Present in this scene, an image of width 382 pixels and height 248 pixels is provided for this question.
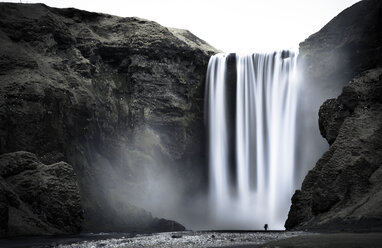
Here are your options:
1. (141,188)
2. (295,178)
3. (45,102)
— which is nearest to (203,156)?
(141,188)

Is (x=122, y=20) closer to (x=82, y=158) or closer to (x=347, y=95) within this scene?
(x=82, y=158)

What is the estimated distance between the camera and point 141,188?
39.0 metres

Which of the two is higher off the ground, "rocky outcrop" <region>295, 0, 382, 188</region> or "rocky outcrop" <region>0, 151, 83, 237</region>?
"rocky outcrop" <region>295, 0, 382, 188</region>

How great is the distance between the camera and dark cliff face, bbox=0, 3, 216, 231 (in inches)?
1256

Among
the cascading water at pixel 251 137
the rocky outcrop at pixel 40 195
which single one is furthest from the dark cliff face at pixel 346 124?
the rocky outcrop at pixel 40 195

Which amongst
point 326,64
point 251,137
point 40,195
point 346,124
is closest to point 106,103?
point 251,137

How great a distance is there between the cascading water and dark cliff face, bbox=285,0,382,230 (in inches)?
78.7

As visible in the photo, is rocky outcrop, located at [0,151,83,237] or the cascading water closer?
rocky outcrop, located at [0,151,83,237]

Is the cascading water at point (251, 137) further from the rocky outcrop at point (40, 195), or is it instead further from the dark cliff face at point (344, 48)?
the rocky outcrop at point (40, 195)

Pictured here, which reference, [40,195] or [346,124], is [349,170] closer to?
[346,124]

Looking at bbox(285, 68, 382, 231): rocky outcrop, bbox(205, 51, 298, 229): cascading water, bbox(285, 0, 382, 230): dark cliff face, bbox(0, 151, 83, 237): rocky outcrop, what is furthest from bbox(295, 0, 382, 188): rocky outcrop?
bbox(0, 151, 83, 237): rocky outcrop

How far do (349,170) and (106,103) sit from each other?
2269 centimetres

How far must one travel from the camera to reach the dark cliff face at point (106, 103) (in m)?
31.9

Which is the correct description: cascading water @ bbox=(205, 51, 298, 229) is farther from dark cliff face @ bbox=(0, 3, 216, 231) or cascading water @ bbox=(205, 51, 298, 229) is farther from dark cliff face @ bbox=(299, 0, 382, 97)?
dark cliff face @ bbox=(0, 3, 216, 231)
